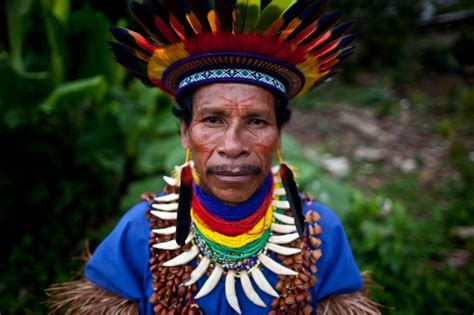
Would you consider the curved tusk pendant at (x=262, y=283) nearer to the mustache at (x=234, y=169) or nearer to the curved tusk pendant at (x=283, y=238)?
the curved tusk pendant at (x=283, y=238)

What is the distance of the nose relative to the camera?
1.39 metres

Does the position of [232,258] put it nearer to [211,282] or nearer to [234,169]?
[211,282]

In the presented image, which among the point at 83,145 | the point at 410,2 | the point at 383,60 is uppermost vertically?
the point at 410,2

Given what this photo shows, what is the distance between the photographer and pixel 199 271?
1.57 metres

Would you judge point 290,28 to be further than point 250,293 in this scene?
No

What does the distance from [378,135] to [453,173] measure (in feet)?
4.14

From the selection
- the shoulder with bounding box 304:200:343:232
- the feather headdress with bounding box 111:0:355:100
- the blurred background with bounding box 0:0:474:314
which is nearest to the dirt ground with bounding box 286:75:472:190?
the blurred background with bounding box 0:0:474:314

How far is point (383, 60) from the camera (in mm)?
8289

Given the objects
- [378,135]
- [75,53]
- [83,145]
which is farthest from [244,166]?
[378,135]

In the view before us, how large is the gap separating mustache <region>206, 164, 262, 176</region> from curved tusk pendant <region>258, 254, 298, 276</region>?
0.41m

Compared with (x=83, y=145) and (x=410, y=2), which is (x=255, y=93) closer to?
(x=83, y=145)

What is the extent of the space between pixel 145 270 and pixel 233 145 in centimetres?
70

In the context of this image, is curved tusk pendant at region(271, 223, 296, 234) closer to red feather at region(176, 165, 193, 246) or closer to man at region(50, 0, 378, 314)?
man at region(50, 0, 378, 314)

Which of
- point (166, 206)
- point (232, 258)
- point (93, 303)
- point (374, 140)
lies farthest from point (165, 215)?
point (374, 140)
